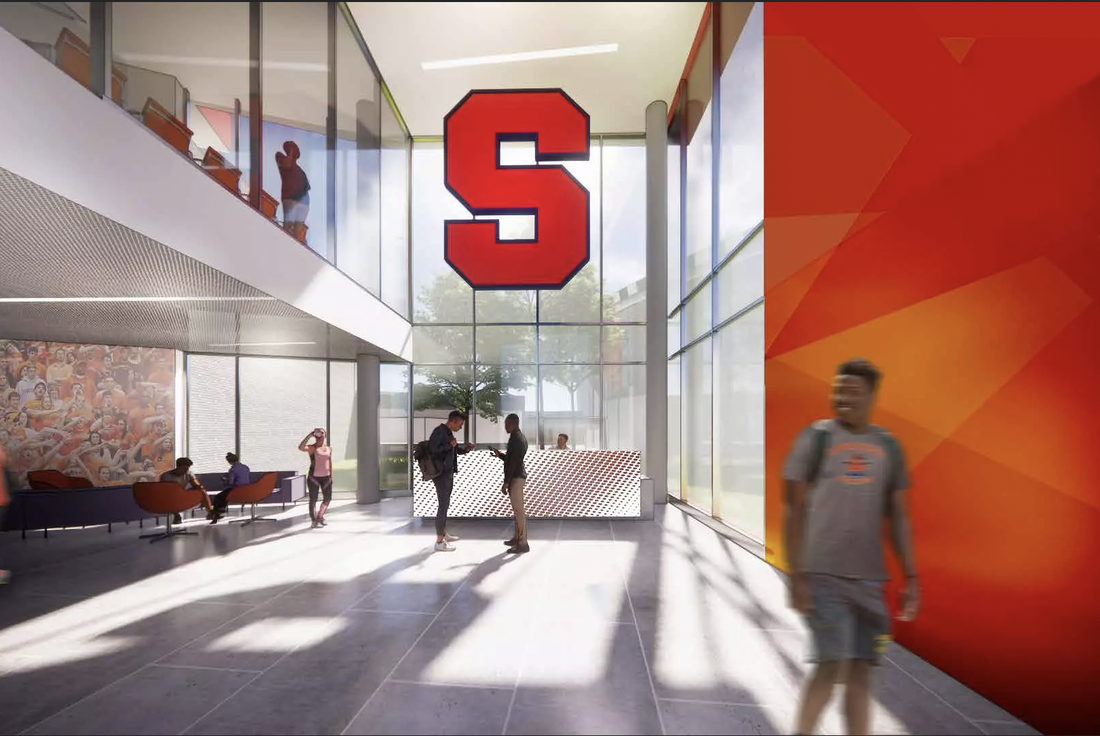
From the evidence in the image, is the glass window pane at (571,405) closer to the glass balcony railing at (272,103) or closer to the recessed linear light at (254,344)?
the glass balcony railing at (272,103)

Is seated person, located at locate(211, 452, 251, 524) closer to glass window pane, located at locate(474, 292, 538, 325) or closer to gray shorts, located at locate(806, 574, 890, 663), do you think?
glass window pane, located at locate(474, 292, 538, 325)

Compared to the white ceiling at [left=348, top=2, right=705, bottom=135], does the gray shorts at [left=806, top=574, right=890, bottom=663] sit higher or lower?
lower

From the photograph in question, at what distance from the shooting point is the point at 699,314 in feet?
36.3

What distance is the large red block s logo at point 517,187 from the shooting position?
29.1ft

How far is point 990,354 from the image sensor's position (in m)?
3.36

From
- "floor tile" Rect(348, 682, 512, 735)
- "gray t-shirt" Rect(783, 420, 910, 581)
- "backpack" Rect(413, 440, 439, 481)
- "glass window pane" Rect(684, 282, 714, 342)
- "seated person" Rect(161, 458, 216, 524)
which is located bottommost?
"floor tile" Rect(348, 682, 512, 735)

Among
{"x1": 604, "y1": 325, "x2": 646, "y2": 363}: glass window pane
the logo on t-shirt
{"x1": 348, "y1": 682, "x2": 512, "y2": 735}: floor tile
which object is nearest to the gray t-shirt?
the logo on t-shirt

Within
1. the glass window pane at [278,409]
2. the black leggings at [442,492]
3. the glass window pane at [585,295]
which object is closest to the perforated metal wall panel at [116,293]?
the glass window pane at [278,409]

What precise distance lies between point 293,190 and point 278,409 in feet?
22.7

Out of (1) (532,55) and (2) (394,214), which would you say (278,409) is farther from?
(1) (532,55)

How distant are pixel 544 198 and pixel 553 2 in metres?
3.55

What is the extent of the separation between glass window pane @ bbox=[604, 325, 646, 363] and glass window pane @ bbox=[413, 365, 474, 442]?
3.50 meters

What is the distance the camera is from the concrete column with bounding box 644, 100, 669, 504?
12.0 meters

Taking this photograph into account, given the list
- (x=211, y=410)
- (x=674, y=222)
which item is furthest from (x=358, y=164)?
(x=674, y=222)
